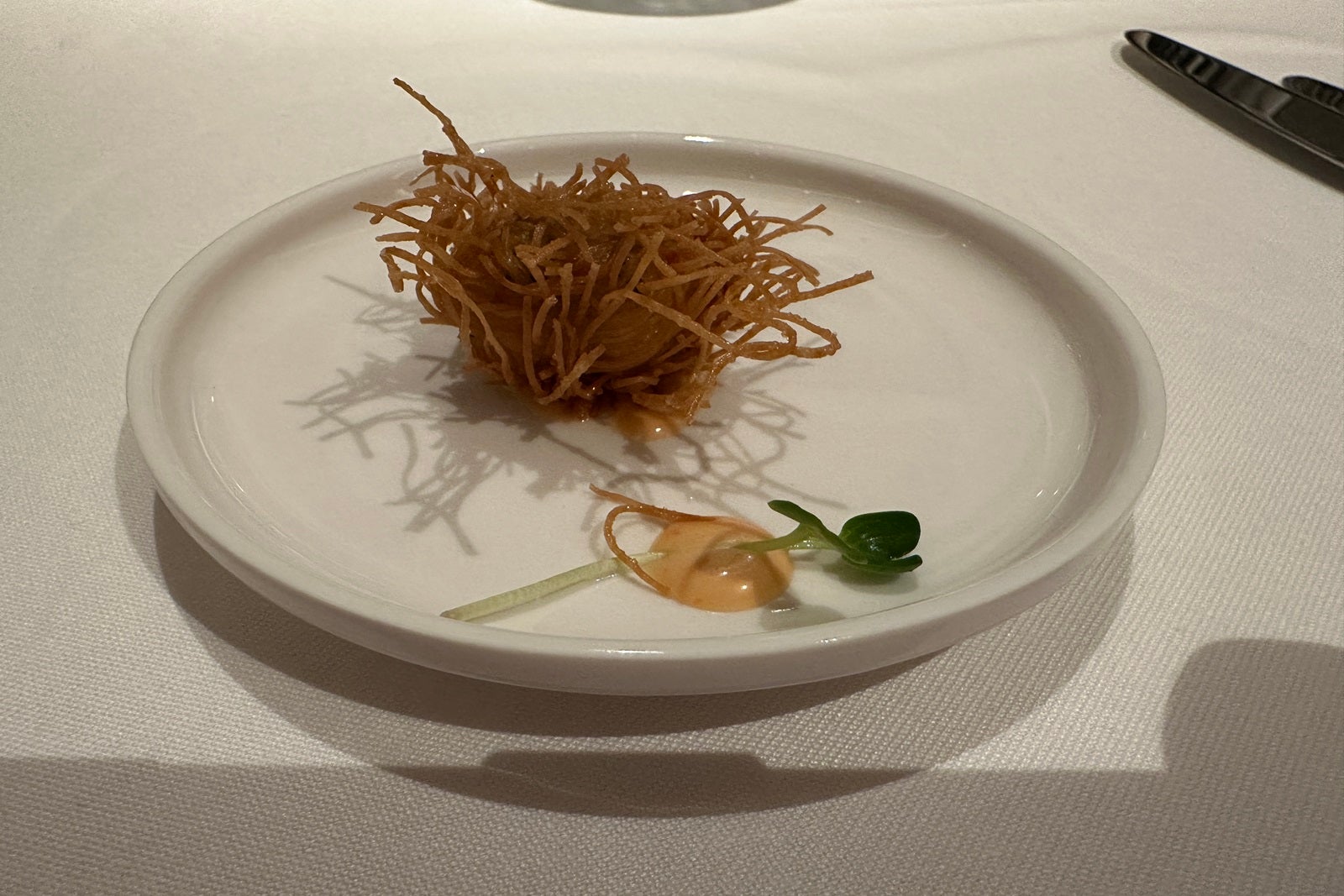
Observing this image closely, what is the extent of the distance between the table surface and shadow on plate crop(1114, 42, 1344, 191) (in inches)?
0.5

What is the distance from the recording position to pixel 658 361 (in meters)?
1.06

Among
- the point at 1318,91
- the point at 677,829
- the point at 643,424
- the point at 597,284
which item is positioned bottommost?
the point at 677,829

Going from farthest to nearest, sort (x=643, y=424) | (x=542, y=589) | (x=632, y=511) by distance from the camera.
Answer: (x=643, y=424), (x=632, y=511), (x=542, y=589)

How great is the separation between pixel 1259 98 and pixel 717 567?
4.84 ft

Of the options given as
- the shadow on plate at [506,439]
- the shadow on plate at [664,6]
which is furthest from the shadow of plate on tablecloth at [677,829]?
the shadow on plate at [664,6]

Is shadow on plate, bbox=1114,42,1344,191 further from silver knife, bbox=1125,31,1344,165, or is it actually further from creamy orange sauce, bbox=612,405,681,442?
creamy orange sauce, bbox=612,405,681,442

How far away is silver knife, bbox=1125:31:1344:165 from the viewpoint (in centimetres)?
159

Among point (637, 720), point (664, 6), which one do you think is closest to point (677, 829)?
point (637, 720)

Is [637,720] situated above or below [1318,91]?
below

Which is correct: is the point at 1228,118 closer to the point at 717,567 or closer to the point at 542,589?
the point at 717,567

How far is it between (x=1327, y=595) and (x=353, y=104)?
5.38ft

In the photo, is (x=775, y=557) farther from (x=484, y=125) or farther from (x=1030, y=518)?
(x=484, y=125)

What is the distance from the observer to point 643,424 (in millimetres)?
1034

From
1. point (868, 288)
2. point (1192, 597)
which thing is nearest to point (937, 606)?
point (1192, 597)
